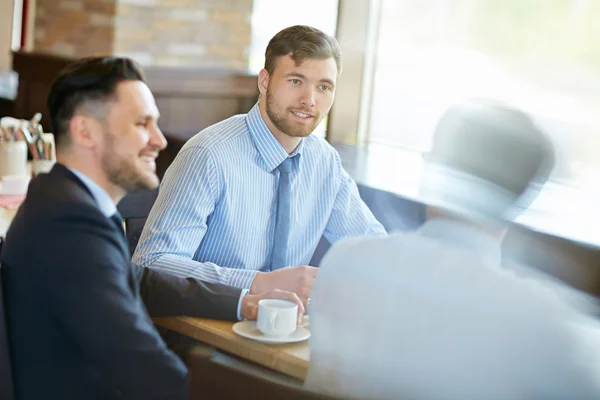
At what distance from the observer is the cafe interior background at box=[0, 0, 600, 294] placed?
11.0 ft

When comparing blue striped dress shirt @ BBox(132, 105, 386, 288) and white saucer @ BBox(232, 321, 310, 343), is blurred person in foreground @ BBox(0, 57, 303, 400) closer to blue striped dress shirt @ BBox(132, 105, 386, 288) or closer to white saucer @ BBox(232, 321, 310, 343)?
white saucer @ BBox(232, 321, 310, 343)

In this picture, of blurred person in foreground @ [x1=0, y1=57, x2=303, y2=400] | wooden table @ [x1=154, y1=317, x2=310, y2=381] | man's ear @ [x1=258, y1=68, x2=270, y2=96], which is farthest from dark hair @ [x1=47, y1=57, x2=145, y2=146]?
man's ear @ [x1=258, y1=68, x2=270, y2=96]

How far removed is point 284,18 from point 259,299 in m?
3.57

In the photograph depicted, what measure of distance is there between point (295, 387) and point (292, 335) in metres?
0.60

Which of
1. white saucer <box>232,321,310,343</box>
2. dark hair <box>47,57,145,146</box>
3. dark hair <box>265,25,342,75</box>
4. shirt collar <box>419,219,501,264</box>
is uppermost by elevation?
dark hair <box>265,25,342,75</box>

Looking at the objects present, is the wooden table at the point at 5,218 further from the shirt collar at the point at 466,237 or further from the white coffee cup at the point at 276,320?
the shirt collar at the point at 466,237

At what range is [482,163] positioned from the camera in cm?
132

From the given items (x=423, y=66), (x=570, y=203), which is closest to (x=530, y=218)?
(x=570, y=203)

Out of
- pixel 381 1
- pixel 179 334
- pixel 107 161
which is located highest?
pixel 381 1

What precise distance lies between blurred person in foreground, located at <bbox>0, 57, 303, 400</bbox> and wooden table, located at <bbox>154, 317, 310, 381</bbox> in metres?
0.19

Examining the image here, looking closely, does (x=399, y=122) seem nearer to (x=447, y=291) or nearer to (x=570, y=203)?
(x=570, y=203)

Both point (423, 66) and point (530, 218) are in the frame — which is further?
point (423, 66)

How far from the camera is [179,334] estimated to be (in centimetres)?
202

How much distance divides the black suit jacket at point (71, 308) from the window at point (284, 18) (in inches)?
112
